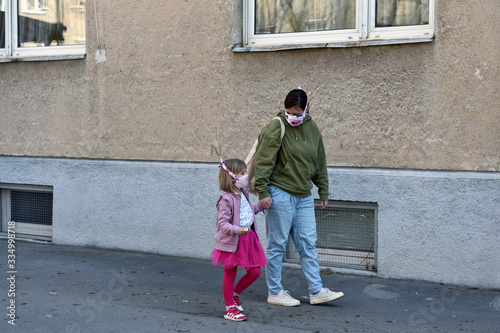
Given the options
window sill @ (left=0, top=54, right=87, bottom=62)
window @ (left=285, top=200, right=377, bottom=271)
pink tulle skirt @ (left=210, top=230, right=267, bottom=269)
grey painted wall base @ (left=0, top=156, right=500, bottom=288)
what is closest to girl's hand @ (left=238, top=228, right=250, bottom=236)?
pink tulle skirt @ (left=210, top=230, right=267, bottom=269)

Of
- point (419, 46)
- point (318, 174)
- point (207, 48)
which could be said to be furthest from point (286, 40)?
point (318, 174)

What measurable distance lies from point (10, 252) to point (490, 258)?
526 centimetres

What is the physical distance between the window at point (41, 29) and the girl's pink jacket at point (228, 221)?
387cm

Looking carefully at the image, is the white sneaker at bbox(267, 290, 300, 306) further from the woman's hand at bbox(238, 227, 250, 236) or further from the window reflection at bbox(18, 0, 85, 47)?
the window reflection at bbox(18, 0, 85, 47)

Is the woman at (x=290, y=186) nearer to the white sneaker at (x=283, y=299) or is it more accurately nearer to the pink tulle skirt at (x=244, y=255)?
the white sneaker at (x=283, y=299)

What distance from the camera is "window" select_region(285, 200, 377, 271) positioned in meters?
6.38

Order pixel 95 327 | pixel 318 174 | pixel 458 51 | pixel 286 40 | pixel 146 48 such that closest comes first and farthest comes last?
pixel 95 327 → pixel 318 174 → pixel 458 51 → pixel 286 40 → pixel 146 48

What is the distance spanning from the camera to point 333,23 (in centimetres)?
655

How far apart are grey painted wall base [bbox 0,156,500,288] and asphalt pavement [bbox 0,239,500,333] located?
23 cm

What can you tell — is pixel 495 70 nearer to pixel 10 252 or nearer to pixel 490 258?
pixel 490 258

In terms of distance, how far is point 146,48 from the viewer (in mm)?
7301

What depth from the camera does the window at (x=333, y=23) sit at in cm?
613

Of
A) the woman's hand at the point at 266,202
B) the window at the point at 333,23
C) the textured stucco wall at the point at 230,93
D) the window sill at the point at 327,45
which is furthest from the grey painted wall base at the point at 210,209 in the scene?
the woman's hand at the point at 266,202

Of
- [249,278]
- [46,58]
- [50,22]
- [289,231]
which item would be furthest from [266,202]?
[50,22]
